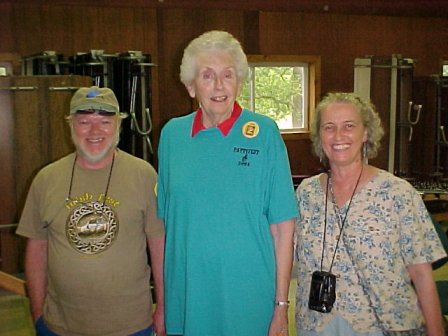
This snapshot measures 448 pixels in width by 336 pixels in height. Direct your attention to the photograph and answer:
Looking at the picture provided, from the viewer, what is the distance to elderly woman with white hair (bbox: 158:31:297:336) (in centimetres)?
160

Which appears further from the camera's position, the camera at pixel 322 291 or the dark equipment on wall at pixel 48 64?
the dark equipment on wall at pixel 48 64

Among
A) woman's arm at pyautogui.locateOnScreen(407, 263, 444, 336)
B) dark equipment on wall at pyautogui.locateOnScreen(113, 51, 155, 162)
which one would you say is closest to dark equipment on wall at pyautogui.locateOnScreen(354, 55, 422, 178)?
dark equipment on wall at pyautogui.locateOnScreen(113, 51, 155, 162)

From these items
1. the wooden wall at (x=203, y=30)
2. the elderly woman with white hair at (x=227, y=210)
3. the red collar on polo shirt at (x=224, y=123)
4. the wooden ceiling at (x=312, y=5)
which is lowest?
the elderly woman with white hair at (x=227, y=210)

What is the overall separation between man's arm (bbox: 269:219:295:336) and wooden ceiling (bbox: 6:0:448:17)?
5.07 metres

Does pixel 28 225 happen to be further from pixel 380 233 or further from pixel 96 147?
pixel 380 233

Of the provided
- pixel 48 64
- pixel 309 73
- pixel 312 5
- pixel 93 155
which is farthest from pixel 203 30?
pixel 93 155

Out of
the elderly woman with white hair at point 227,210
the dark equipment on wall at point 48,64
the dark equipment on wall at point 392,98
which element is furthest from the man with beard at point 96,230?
the dark equipment on wall at point 392,98

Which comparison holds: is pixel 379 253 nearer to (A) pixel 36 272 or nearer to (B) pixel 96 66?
(A) pixel 36 272

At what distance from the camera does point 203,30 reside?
22.7 feet

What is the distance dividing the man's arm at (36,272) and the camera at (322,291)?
2.99 ft

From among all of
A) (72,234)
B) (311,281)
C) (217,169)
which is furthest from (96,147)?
(311,281)

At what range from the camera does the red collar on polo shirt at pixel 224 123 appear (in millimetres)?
1643

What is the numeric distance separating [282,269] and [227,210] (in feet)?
0.82

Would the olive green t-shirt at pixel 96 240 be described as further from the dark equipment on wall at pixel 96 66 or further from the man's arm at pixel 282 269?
the dark equipment on wall at pixel 96 66
